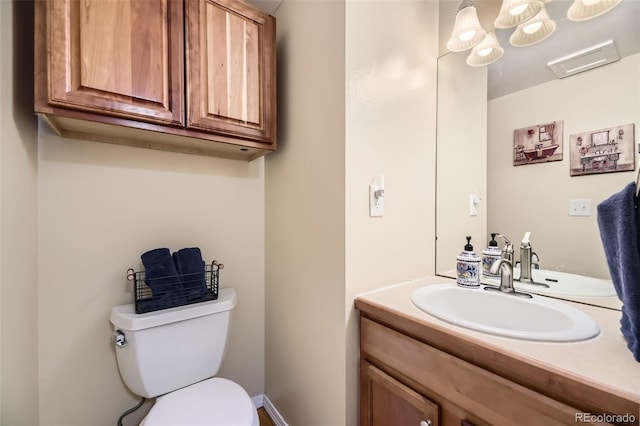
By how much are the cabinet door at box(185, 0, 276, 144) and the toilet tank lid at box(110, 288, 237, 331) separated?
76cm

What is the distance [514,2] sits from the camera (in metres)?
0.96

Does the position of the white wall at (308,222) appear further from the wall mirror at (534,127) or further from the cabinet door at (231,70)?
the wall mirror at (534,127)

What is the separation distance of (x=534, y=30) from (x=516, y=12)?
105 mm

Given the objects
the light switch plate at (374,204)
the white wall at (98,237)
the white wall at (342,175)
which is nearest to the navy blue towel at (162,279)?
the white wall at (98,237)

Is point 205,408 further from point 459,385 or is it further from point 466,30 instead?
point 466,30

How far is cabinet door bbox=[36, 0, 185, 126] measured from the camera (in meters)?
0.82

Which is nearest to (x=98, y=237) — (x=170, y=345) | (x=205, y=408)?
(x=170, y=345)

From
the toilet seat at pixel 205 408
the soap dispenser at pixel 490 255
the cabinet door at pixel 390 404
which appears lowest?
the toilet seat at pixel 205 408

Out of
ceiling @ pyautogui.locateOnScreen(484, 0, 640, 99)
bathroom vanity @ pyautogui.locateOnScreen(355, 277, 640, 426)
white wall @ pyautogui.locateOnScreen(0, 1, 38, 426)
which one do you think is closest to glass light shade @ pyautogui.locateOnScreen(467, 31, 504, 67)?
ceiling @ pyautogui.locateOnScreen(484, 0, 640, 99)

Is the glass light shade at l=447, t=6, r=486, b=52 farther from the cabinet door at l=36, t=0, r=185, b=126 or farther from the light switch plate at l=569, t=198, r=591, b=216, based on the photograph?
the cabinet door at l=36, t=0, r=185, b=126

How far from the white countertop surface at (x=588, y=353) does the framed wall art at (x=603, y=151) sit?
1.52 ft

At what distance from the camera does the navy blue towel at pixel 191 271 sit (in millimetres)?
1170

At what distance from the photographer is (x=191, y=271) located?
120 centimetres

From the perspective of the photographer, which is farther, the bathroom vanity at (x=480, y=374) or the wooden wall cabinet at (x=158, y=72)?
the wooden wall cabinet at (x=158, y=72)
